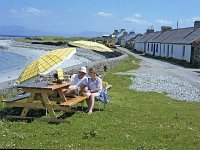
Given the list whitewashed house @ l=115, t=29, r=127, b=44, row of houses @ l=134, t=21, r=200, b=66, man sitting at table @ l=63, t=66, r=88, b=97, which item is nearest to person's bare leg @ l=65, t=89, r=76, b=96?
man sitting at table @ l=63, t=66, r=88, b=97

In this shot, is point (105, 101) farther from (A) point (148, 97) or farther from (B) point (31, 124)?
(A) point (148, 97)

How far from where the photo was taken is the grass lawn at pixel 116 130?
8062 mm

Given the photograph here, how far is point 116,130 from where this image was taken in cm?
938

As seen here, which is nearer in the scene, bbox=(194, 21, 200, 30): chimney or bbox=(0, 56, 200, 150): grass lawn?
bbox=(0, 56, 200, 150): grass lawn

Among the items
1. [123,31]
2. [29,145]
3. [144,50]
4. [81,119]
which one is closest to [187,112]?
[81,119]

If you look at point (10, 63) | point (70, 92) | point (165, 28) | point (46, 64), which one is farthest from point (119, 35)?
point (46, 64)

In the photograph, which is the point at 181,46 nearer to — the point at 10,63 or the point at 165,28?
the point at 165,28

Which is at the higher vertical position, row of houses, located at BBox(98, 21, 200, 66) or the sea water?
row of houses, located at BBox(98, 21, 200, 66)

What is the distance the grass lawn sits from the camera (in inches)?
317

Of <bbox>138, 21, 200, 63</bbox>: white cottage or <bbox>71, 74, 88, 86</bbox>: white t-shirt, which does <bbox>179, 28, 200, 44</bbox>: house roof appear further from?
<bbox>71, 74, 88, 86</bbox>: white t-shirt

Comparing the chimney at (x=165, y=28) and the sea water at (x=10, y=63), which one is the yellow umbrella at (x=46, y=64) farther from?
the chimney at (x=165, y=28)

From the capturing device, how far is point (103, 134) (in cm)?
890

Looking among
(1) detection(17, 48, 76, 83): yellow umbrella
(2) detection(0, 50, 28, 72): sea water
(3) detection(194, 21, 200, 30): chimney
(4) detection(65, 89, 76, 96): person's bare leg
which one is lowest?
(2) detection(0, 50, 28, 72): sea water

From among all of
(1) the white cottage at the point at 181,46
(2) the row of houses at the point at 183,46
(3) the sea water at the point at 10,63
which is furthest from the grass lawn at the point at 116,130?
(3) the sea water at the point at 10,63
